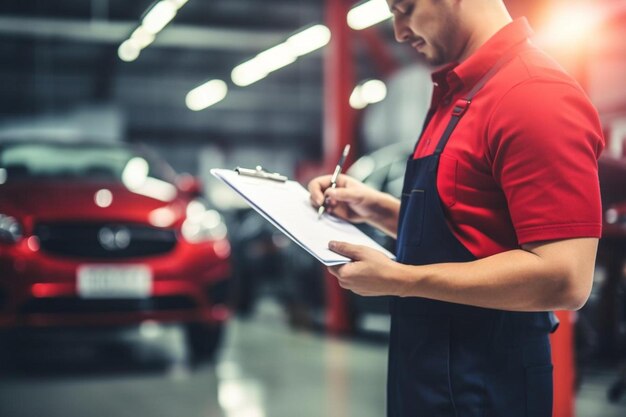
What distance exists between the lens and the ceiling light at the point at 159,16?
792cm

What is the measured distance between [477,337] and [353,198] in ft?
1.46

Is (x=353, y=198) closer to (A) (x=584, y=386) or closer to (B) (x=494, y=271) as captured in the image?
(B) (x=494, y=271)

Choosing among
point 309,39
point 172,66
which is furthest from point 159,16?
point 172,66

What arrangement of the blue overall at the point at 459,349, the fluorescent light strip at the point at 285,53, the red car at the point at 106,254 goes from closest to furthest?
the blue overall at the point at 459,349 → the red car at the point at 106,254 → the fluorescent light strip at the point at 285,53

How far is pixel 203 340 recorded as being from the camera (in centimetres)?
420

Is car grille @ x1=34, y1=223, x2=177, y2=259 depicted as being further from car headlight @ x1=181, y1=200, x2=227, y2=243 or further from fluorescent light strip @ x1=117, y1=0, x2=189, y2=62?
fluorescent light strip @ x1=117, y1=0, x2=189, y2=62

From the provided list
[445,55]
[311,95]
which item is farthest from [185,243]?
[311,95]

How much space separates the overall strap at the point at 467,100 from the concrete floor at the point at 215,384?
220cm

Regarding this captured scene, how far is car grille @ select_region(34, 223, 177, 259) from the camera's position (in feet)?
11.8

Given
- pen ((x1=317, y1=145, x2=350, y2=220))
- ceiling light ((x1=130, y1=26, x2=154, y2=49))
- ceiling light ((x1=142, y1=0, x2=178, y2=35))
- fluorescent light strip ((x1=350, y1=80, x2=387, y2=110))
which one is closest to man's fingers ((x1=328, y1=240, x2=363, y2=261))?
pen ((x1=317, y1=145, x2=350, y2=220))

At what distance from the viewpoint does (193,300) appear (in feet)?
12.4

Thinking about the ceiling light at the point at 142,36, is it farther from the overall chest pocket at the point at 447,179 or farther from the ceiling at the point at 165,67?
the overall chest pocket at the point at 447,179

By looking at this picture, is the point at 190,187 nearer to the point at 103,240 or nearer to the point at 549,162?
the point at 103,240

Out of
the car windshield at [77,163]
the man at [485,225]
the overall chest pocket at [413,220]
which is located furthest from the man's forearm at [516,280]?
the car windshield at [77,163]
